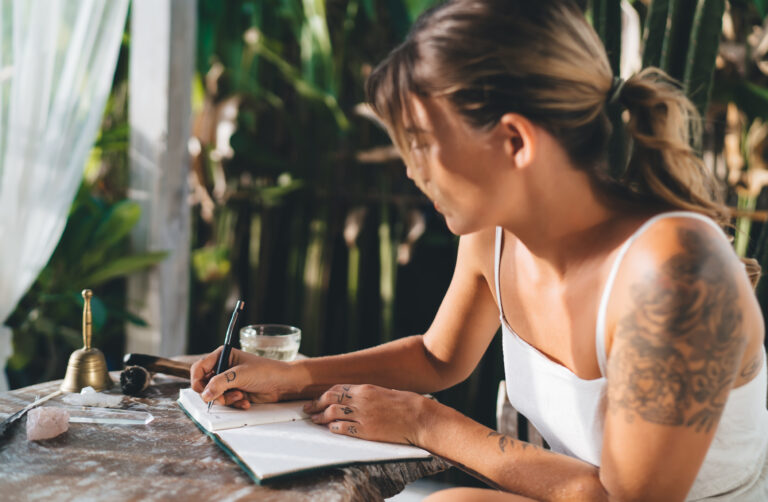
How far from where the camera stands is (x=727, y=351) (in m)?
0.85

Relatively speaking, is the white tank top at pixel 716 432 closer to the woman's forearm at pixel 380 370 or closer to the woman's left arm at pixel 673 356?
the woman's left arm at pixel 673 356

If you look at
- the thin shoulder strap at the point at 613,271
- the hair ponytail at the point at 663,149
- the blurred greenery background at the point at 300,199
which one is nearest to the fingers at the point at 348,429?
the thin shoulder strap at the point at 613,271

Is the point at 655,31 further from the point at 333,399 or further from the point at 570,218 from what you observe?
the point at 333,399

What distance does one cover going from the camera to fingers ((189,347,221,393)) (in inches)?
46.5

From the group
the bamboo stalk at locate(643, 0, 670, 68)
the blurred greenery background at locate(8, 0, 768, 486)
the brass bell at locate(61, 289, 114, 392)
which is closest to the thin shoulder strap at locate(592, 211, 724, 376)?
the bamboo stalk at locate(643, 0, 670, 68)

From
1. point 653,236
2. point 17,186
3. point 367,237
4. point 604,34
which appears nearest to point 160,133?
point 17,186

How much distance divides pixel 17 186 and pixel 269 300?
1451 mm

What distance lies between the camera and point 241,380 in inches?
44.2

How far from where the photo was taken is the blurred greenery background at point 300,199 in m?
2.38

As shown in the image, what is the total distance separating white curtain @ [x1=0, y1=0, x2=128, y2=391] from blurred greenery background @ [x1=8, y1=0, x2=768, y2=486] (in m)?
0.20

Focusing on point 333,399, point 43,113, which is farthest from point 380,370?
point 43,113

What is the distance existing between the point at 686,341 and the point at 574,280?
299mm

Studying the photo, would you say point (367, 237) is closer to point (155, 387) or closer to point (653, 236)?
point (155, 387)

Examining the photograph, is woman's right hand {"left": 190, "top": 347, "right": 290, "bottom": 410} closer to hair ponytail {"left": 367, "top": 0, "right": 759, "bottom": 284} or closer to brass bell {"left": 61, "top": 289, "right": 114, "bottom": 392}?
brass bell {"left": 61, "top": 289, "right": 114, "bottom": 392}
